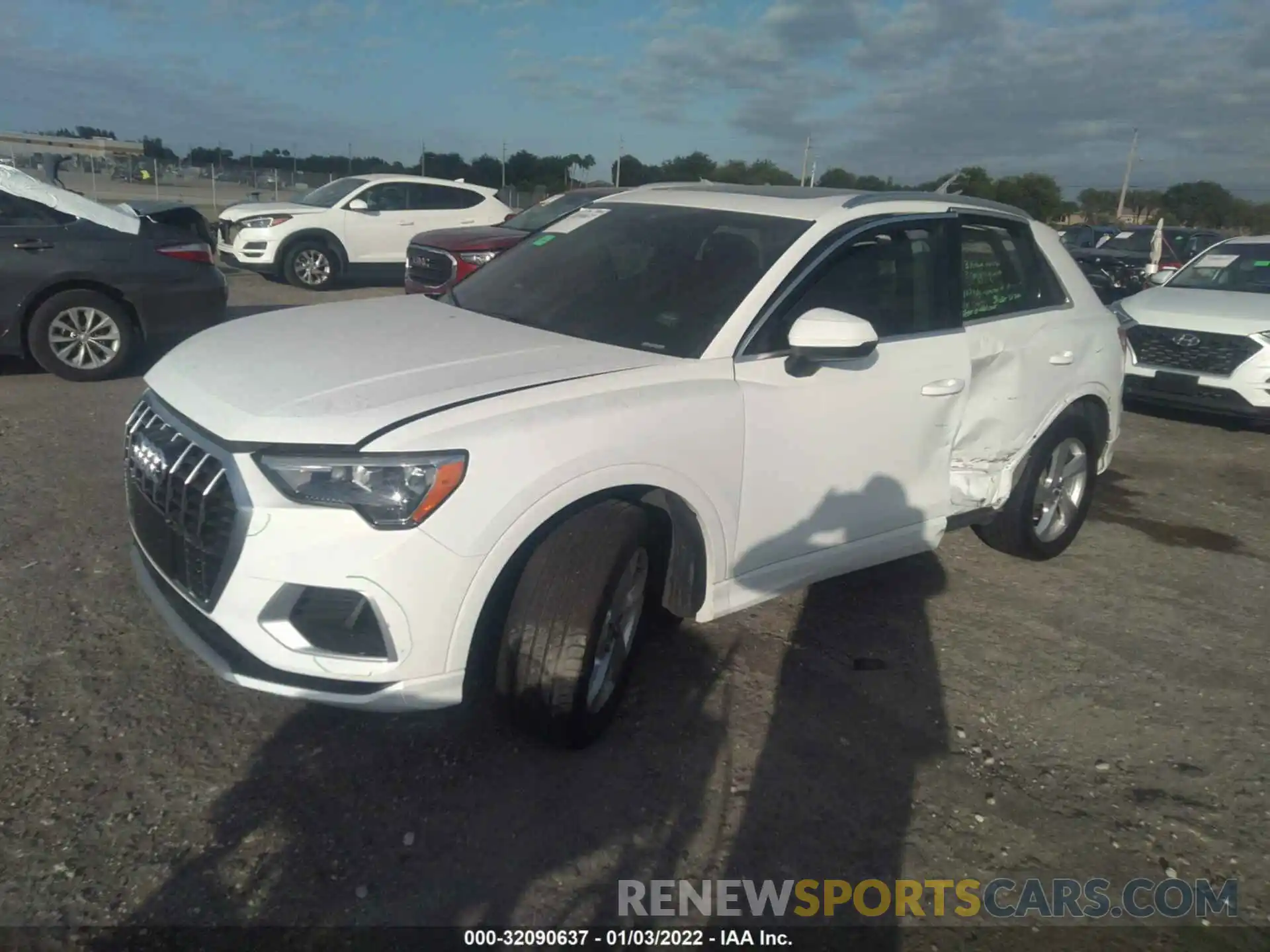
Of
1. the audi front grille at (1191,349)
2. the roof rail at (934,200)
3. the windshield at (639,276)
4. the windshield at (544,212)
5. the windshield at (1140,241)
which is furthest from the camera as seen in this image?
the windshield at (1140,241)

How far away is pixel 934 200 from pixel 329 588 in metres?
3.22

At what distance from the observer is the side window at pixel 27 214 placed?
730cm

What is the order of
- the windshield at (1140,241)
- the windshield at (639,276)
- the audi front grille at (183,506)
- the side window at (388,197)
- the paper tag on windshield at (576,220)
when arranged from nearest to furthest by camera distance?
the audi front grille at (183,506) → the windshield at (639,276) → the paper tag on windshield at (576,220) → the side window at (388,197) → the windshield at (1140,241)

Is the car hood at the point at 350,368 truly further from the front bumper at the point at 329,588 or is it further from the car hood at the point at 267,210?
the car hood at the point at 267,210

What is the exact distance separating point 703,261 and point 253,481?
1934 mm

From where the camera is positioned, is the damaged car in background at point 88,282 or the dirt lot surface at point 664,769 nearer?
the dirt lot surface at point 664,769

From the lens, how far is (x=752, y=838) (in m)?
2.80

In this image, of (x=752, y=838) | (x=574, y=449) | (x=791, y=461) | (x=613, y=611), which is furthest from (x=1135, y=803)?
(x=574, y=449)

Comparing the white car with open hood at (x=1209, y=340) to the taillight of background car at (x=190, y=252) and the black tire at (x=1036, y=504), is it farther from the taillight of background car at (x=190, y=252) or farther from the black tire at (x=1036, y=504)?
the taillight of background car at (x=190, y=252)

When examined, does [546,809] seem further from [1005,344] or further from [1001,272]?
[1001,272]

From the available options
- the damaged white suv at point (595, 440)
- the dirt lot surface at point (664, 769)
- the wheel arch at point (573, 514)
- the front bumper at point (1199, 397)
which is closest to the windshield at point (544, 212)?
the front bumper at point (1199, 397)

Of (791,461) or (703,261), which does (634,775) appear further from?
(703,261)

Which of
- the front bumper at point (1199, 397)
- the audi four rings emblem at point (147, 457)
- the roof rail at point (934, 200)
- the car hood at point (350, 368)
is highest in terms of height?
the roof rail at point (934, 200)

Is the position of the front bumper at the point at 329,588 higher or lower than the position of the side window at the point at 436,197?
lower
